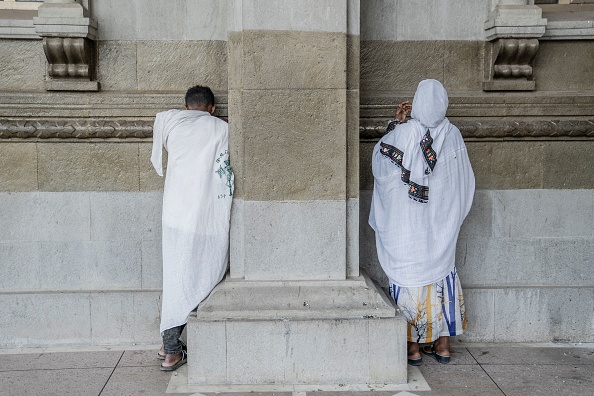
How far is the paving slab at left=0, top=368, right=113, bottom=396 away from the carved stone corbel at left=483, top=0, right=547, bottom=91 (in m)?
3.70

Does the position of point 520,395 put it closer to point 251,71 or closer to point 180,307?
point 180,307

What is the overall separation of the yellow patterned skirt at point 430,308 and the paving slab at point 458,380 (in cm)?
23

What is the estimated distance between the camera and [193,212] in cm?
454

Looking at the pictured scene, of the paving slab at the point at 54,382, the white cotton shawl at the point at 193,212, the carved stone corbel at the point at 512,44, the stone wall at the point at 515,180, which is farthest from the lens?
the stone wall at the point at 515,180

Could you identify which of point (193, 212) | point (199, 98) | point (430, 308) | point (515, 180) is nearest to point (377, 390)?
point (430, 308)

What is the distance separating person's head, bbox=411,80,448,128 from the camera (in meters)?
4.59

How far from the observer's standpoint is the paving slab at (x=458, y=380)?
429 cm

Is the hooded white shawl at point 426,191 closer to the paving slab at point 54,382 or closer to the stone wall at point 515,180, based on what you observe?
the stone wall at point 515,180

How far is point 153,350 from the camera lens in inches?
198

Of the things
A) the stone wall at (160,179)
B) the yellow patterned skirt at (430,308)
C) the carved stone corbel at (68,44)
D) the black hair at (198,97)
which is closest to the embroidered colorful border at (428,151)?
the stone wall at (160,179)

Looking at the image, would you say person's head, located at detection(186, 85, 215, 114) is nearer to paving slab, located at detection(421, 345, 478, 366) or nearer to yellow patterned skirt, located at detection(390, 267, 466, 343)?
yellow patterned skirt, located at detection(390, 267, 466, 343)

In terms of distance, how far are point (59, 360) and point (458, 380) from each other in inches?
114

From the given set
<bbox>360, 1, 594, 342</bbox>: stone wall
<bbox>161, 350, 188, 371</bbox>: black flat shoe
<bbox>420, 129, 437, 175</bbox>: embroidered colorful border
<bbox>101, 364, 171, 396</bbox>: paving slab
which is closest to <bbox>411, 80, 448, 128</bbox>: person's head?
<bbox>420, 129, 437, 175</bbox>: embroidered colorful border

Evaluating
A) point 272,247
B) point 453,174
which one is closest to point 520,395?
point 453,174
